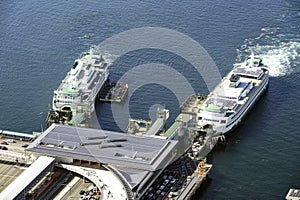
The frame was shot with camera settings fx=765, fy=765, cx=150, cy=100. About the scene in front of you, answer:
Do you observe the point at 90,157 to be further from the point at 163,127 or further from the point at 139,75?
the point at 139,75

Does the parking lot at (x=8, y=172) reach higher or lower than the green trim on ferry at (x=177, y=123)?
lower

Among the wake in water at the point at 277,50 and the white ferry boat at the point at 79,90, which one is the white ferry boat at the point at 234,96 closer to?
the wake in water at the point at 277,50

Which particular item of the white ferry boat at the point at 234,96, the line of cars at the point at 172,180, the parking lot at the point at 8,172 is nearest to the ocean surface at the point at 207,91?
the white ferry boat at the point at 234,96

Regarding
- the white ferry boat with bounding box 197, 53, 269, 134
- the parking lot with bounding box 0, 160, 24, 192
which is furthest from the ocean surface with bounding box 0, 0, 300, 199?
the parking lot with bounding box 0, 160, 24, 192

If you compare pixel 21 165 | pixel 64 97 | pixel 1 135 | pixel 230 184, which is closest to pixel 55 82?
pixel 64 97

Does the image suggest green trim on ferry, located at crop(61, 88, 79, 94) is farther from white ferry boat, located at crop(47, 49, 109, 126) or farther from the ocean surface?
the ocean surface

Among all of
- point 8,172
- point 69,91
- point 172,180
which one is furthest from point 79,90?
point 172,180
